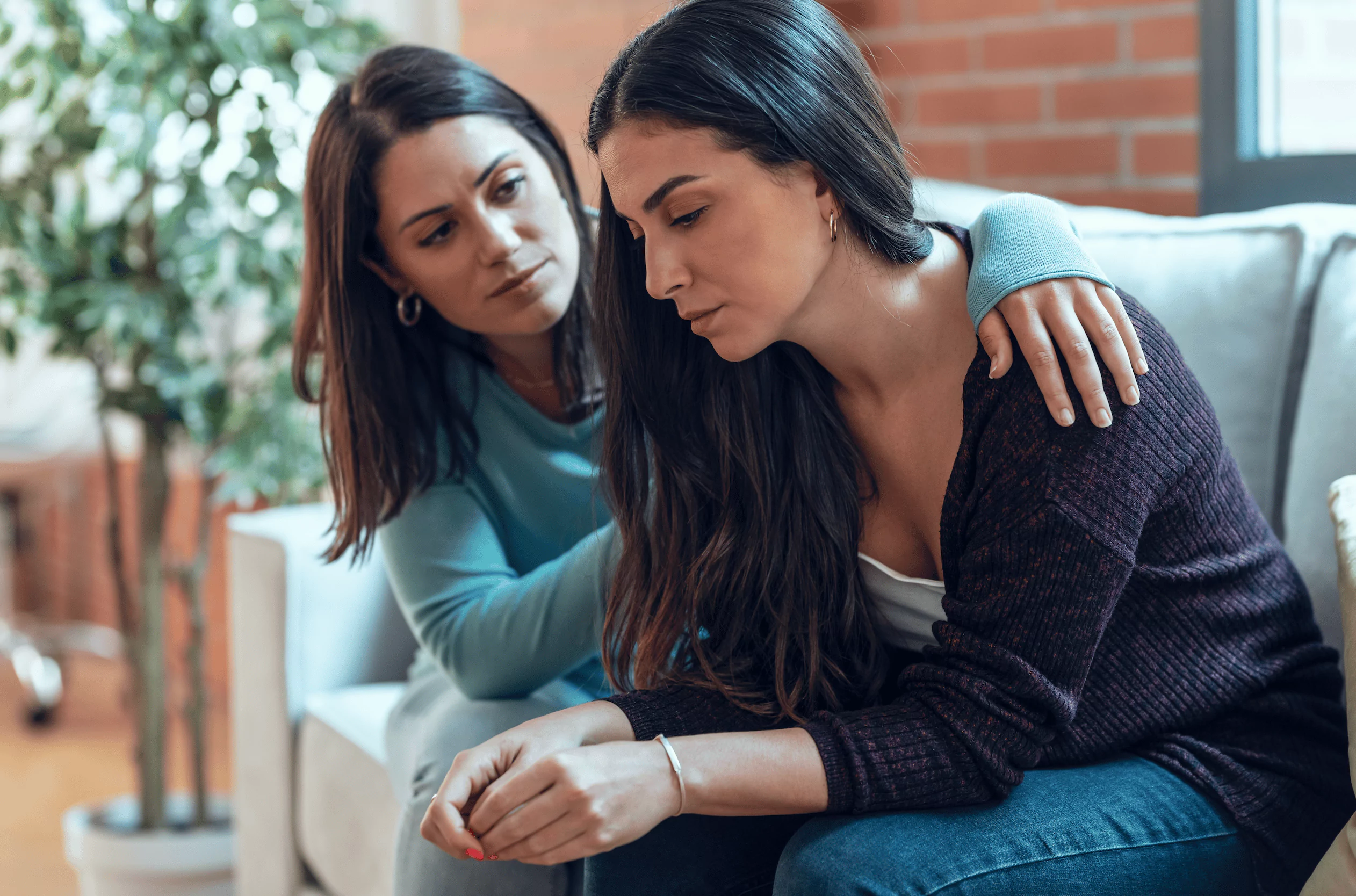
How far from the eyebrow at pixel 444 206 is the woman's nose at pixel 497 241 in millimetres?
36

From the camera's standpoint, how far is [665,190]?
2.98ft

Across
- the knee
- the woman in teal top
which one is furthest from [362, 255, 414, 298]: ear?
the knee

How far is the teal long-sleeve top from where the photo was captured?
1.15 metres

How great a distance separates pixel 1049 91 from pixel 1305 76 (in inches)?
13.2

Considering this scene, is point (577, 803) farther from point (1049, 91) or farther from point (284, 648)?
point (1049, 91)

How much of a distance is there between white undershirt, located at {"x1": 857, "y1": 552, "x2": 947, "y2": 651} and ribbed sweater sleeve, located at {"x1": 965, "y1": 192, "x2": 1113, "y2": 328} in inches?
8.8

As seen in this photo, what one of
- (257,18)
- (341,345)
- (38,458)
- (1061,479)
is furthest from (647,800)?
(38,458)

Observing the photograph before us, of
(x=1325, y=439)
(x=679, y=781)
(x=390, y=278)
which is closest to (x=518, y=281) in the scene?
(x=390, y=278)

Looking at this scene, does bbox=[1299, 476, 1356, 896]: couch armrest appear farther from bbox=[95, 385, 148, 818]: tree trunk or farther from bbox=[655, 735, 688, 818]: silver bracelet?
bbox=[95, 385, 148, 818]: tree trunk

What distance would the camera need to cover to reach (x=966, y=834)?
863mm

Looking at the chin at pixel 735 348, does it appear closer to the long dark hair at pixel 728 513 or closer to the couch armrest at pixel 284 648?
the long dark hair at pixel 728 513

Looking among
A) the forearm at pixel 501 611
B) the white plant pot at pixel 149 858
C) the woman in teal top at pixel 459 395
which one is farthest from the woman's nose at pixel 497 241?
the white plant pot at pixel 149 858

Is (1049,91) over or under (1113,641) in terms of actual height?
over

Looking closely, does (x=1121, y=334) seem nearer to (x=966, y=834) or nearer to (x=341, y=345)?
(x=966, y=834)
